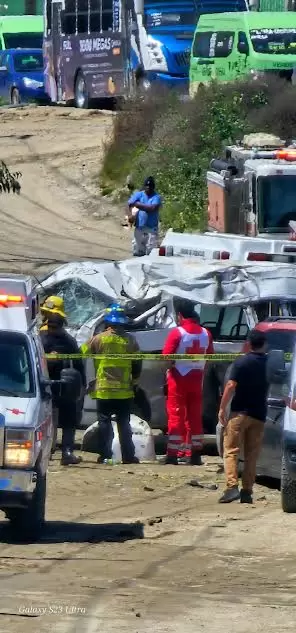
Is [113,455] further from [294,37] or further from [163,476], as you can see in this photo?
[294,37]

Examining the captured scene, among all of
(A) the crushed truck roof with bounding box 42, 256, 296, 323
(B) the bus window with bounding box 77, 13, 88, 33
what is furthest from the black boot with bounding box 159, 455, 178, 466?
(B) the bus window with bounding box 77, 13, 88, 33

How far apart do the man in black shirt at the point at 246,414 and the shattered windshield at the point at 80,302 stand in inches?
156

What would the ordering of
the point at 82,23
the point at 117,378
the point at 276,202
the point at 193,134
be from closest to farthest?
the point at 117,378 < the point at 276,202 < the point at 193,134 < the point at 82,23

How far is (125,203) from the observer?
107 feet

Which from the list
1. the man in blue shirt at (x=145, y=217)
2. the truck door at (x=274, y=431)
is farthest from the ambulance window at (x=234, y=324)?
the man in blue shirt at (x=145, y=217)

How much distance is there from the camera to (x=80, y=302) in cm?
1709

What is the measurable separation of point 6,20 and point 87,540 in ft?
115

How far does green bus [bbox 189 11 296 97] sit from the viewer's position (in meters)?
32.5

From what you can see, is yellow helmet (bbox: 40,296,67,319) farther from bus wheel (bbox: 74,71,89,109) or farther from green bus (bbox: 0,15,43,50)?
green bus (bbox: 0,15,43,50)

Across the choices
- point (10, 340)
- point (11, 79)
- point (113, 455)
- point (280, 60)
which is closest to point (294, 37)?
point (280, 60)

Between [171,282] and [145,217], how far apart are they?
9.50 metres

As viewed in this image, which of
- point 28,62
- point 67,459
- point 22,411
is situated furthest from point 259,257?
point 28,62

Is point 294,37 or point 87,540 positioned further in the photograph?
point 294,37

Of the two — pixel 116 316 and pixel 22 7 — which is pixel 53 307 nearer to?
pixel 116 316
